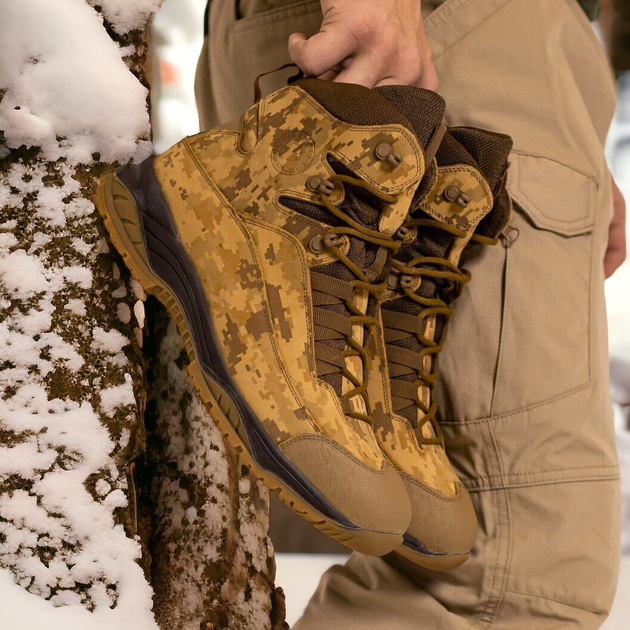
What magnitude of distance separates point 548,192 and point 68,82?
64cm

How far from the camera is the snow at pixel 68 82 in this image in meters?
0.68

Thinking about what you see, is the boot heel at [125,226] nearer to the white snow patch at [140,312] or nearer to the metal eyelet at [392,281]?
the white snow patch at [140,312]

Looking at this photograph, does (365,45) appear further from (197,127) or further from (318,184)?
(197,127)

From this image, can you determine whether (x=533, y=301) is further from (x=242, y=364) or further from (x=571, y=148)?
(x=242, y=364)

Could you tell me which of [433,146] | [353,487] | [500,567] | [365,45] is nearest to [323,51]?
[365,45]

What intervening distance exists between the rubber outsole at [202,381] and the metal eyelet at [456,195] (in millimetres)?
361

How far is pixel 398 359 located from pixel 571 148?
0.40 meters

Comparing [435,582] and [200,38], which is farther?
[200,38]

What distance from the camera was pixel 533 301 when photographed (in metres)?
Result: 0.83

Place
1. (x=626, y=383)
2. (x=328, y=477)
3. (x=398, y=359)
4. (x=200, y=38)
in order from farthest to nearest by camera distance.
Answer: (x=626, y=383) → (x=200, y=38) → (x=398, y=359) → (x=328, y=477)

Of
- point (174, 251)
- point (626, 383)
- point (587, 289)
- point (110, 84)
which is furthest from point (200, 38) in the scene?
point (626, 383)

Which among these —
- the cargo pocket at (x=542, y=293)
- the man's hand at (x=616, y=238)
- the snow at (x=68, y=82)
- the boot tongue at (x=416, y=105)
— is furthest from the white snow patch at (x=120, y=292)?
the man's hand at (x=616, y=238)

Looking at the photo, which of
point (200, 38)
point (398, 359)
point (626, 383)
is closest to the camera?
point (398, 359)

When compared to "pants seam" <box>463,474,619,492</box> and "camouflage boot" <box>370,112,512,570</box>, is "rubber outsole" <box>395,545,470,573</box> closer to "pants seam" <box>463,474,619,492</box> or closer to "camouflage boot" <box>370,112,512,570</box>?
"camouflage boot" <box>370,112,512,570</box>
